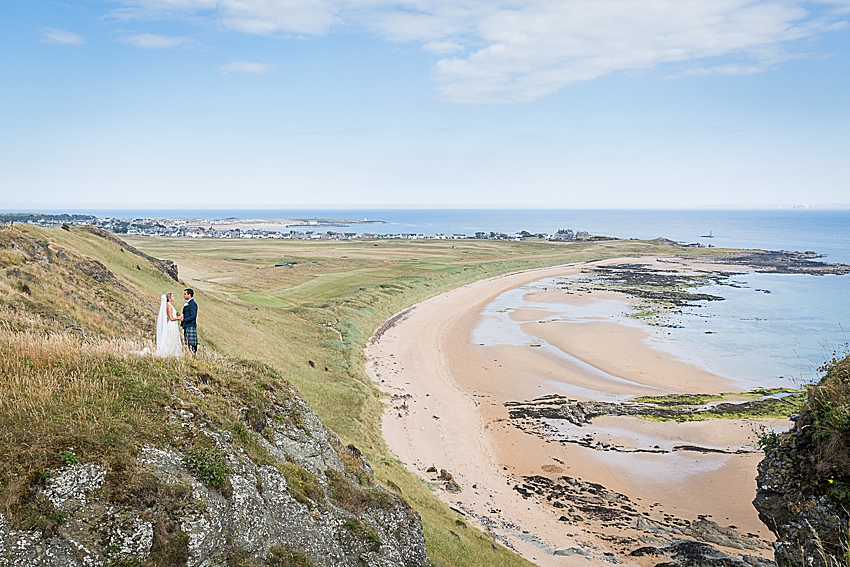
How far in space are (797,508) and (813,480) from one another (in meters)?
0.58

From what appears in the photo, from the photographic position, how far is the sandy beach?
59.7ft

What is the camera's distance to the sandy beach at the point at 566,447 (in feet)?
59.7

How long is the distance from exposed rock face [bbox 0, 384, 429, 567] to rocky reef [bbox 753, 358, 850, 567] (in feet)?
21.4

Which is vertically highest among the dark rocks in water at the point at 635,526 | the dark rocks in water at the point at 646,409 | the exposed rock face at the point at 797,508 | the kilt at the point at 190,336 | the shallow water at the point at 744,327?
the kilt at the point at 190,336

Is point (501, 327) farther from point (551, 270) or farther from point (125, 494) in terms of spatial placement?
point (551, 270)

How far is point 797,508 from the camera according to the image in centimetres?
880

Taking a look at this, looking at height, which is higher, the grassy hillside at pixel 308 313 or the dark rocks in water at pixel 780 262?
the dark rocks in water at pixel 780 262

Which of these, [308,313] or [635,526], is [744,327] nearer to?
[635,526]

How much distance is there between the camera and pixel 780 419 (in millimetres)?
27375

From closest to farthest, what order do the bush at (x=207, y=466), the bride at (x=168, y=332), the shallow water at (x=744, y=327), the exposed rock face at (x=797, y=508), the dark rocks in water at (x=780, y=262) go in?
the bush at (x=207, y=466) < the exposed rock face at (x=797, y=508) < the bride at (x=168, y=332) < the shallow water at (x=744, y=327) < the dark rocks in water at (x=780, y=262)

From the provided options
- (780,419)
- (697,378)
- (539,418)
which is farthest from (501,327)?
(780,419)

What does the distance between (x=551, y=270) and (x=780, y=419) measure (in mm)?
75950

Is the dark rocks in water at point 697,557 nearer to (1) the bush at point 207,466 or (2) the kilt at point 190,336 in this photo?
(1) the bush at point 207,466

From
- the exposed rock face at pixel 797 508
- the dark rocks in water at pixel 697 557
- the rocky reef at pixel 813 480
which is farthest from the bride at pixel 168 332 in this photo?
the dark rocks in water at pixel 697 557
